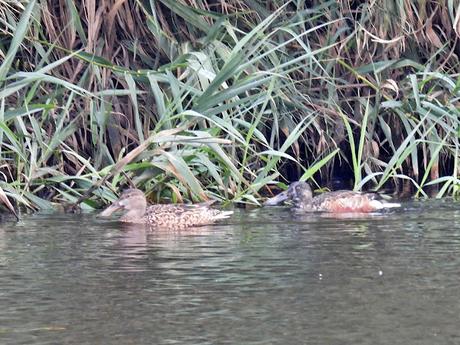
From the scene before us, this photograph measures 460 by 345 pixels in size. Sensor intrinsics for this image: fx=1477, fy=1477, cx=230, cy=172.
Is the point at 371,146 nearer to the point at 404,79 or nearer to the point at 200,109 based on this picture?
the point at 404,79

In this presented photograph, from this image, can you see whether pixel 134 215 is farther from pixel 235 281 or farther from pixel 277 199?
pixel 235 281

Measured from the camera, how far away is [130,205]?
10.3 m

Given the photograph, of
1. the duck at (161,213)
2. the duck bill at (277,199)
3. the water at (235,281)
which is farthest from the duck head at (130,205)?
the duck bill at (277,199)

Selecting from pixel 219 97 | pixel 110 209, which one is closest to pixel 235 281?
pixel 110 209

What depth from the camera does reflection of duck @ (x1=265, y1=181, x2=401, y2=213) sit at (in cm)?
1075

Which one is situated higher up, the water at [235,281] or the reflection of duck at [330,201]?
the reflection of duck at [330,201]

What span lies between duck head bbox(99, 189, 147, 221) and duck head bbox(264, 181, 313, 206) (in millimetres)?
1068

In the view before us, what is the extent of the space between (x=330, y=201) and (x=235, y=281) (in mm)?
3616

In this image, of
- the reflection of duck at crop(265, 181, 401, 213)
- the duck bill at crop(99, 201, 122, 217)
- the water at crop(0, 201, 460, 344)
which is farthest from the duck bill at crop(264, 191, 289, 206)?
the duck bill at crop(99, 201, 122, 217)

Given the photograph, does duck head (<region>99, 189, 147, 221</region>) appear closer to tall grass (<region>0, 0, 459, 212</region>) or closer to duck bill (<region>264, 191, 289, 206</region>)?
tall grass (<region>0, 0, 459, 212</region>)

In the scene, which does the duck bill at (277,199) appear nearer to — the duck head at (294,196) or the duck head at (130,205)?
the duck head at (294,196)

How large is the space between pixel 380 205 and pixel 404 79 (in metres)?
1.69

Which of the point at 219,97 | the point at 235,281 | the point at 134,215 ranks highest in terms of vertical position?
the point at 219,97

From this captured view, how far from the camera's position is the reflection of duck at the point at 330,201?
10.8m
